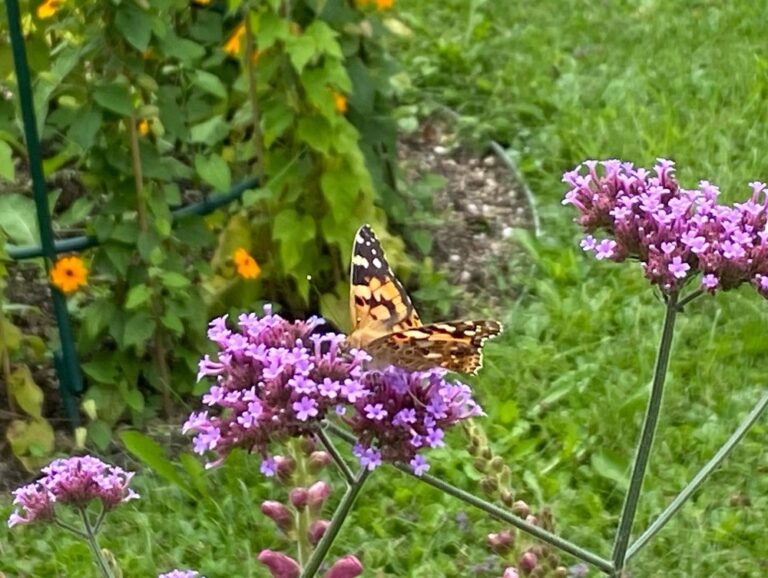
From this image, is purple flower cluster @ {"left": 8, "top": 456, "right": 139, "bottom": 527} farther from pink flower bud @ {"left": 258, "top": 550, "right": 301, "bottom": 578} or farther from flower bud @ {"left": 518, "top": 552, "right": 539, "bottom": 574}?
flower bud @ {"left": 518, "top": 552, "right": 539, "bottom": 574}

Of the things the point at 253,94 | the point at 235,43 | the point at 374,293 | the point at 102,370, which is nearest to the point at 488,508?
the point at 374,293

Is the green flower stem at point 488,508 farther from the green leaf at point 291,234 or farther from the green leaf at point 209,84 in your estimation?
the green leaf at point 291,234

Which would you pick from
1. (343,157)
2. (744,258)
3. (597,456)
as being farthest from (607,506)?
(744,258)

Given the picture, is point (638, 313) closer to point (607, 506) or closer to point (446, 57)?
point (607, 506)

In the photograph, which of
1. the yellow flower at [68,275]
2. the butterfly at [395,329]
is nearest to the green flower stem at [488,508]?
the butterfly at [395,329]

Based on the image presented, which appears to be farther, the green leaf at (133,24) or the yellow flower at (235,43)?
the yellow flower at (235,43)

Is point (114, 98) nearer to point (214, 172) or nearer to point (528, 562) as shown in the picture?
point (214, 172)
